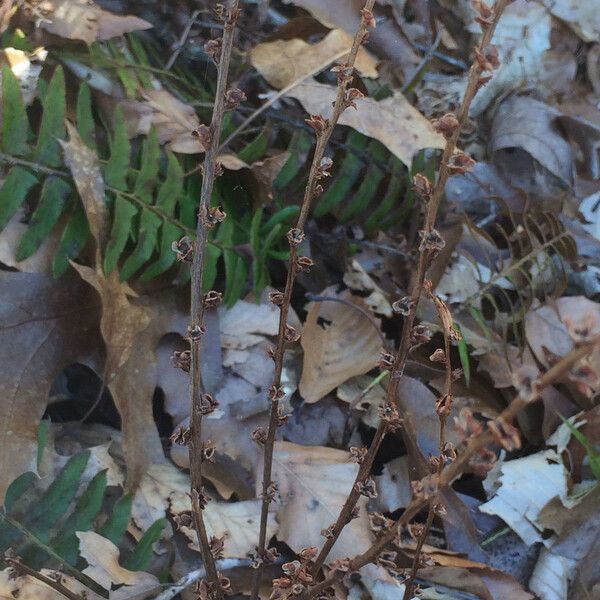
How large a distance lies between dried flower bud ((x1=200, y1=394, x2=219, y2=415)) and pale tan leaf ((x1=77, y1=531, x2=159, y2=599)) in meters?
0.41

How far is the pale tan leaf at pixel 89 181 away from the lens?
1.48 m

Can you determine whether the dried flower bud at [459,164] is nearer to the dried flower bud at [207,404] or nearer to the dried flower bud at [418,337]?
the dried flower bud at [418,337]

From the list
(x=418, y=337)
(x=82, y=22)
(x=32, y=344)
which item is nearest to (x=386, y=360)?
(x=418, y=337)

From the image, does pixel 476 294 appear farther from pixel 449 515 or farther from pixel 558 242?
pixel 449 515

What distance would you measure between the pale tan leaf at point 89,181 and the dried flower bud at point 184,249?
0.61 m

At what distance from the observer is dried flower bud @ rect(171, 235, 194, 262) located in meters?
0.91

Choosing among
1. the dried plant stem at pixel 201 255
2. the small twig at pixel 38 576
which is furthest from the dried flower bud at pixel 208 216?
the small twig at pixel 38 576

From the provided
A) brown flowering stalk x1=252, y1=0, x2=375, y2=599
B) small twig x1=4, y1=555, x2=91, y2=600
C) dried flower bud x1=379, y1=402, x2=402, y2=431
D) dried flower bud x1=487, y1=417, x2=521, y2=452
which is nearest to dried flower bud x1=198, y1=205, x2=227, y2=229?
brown flowering stalk x1=252, y1=0, x2=375, y2=599

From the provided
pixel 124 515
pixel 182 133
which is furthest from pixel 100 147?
pixel 124 515

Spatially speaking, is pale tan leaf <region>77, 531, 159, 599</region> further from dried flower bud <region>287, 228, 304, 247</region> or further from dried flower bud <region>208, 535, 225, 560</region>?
dried flower bud <region>287, 228, 304, 247</region>

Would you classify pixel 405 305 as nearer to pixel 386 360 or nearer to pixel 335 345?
pixel 386 360

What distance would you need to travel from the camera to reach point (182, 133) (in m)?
1.75

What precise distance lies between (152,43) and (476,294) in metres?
1.23

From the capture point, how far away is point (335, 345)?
5.80 ft
